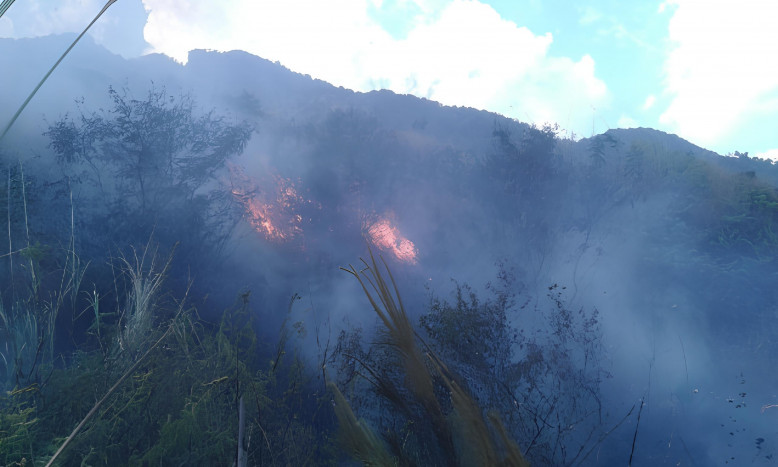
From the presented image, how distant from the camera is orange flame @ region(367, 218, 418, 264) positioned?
10.8m

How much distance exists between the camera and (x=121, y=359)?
3406 mm

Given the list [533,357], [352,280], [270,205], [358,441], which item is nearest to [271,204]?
[270,205]

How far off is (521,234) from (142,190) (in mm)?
9118

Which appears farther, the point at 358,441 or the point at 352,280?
the point at 352,280

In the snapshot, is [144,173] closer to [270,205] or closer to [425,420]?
[270,205]

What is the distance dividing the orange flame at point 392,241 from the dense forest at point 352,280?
3.0 inches

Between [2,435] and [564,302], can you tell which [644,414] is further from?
[2,435]

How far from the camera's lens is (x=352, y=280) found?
1023 cm

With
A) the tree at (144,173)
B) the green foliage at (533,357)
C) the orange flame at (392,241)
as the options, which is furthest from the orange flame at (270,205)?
the green foliage at (533,357)

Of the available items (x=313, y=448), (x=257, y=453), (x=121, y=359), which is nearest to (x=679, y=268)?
(x=313, y=448)

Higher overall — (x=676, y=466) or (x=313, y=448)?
(x=676, y=466)

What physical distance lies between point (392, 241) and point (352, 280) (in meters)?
1.62

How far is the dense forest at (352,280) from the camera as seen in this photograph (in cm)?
343

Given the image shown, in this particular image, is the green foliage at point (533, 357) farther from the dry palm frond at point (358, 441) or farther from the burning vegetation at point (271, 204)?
the burning vegetation at point (271, 204)
